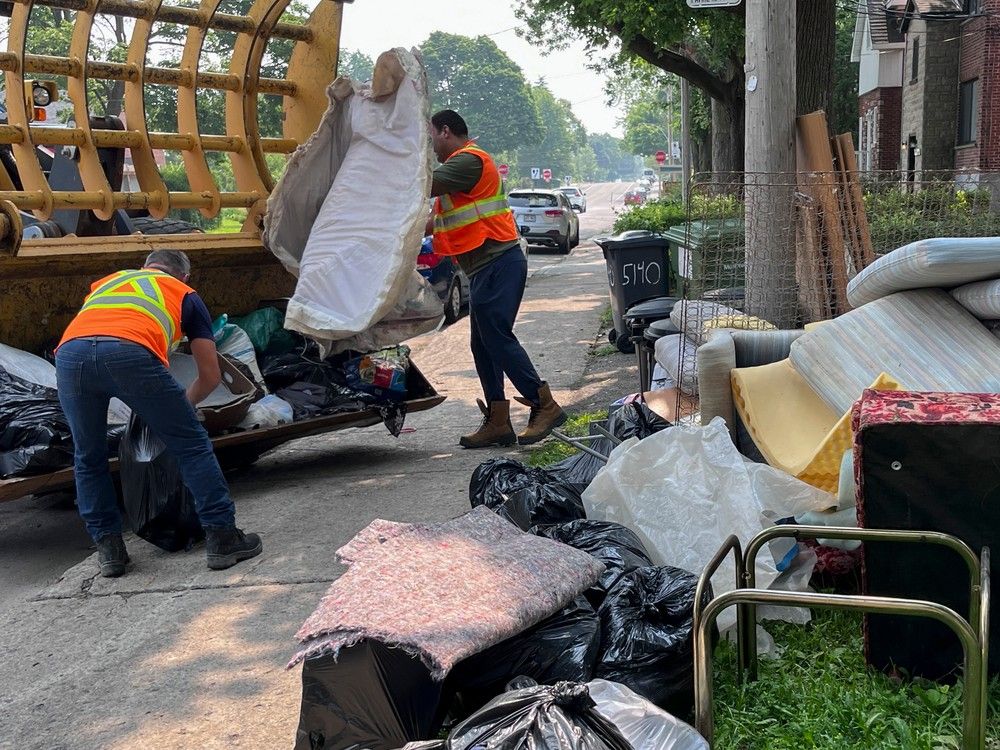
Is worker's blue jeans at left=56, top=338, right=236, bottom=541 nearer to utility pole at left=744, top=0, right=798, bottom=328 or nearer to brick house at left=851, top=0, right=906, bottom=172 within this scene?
utility pole at left=744, top=0, right=798, bottom=328

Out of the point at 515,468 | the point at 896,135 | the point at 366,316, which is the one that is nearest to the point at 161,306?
the point at 366,316

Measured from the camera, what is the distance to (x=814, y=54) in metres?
9.42

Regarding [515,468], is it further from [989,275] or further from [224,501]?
[989,275]

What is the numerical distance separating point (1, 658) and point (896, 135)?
31.9 m

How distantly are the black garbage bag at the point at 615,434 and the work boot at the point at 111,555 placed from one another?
1.89 meters

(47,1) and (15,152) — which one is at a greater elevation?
(47,1)

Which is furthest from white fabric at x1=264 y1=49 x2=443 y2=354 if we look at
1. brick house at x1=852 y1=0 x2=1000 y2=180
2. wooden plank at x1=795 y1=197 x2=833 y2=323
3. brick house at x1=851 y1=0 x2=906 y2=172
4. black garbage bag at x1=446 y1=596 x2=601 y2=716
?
brick house at x1=851 y1=0 x2=906 y2=172

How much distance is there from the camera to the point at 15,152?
19.3 ft

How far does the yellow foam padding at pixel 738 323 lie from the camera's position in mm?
5199

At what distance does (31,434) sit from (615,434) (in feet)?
8.86

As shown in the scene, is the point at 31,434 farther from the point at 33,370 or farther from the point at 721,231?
the point at 721,231

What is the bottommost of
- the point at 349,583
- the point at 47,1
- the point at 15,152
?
the point at 349,583

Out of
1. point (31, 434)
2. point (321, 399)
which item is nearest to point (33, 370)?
point (31, 434)

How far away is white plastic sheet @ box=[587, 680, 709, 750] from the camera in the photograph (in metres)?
2.26
